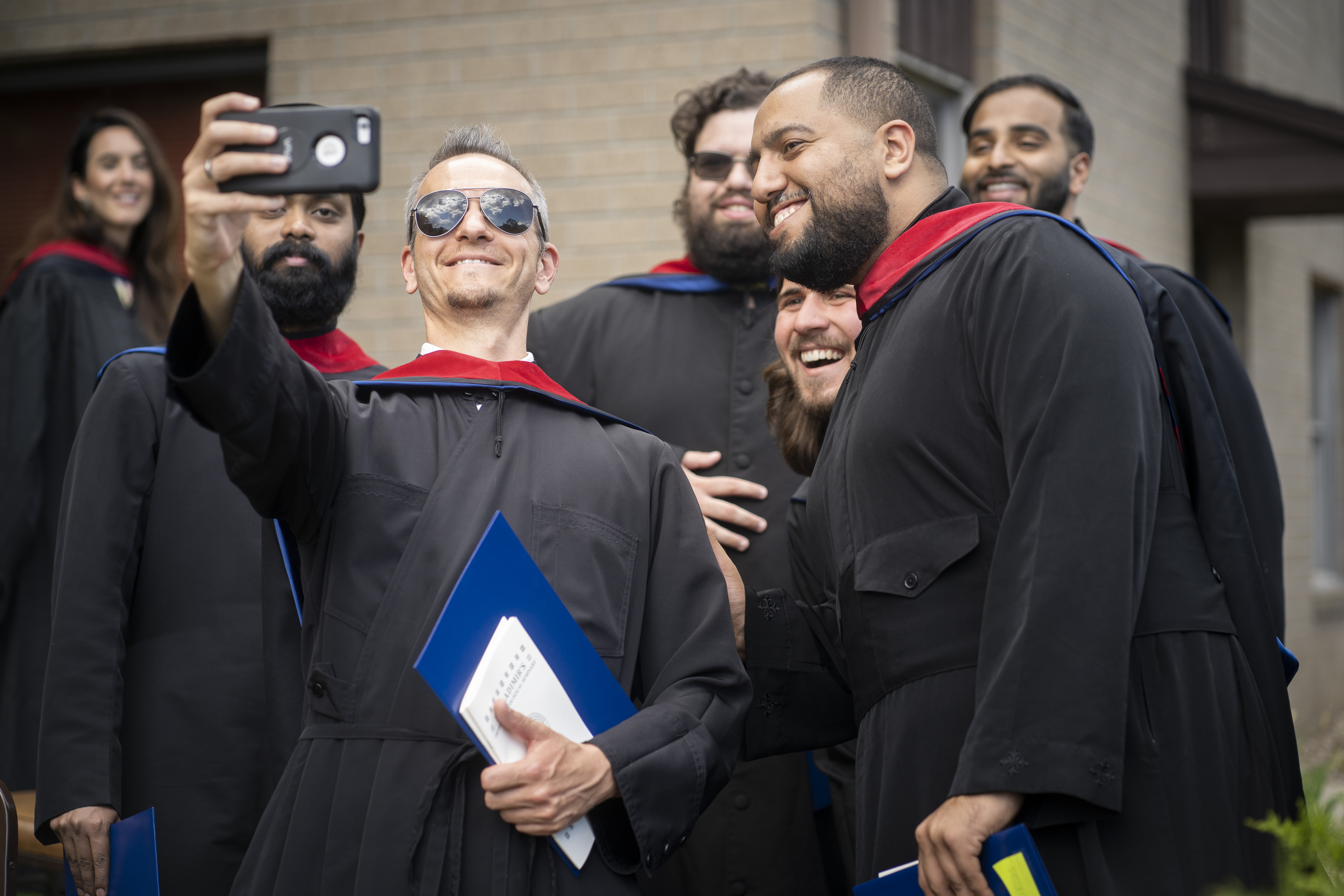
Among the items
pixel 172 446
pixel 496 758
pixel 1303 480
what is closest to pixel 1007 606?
pixel 496 758

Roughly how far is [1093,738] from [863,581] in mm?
497

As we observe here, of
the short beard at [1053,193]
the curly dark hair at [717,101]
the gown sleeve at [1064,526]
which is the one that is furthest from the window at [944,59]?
the gown sleeve at [1064,526]

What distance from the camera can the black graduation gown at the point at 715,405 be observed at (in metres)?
3.23

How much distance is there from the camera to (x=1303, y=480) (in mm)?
9781

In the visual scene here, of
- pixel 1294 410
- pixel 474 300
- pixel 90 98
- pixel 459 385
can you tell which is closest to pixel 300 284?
pixel 474 300

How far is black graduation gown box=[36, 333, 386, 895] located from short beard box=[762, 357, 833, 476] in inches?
49.4

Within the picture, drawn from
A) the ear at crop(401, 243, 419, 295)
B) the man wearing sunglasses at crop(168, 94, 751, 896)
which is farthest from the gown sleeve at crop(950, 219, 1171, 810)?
the ear at crop(401, 243, 419, 295)

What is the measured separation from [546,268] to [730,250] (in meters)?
1.07

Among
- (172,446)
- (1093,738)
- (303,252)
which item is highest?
(303,252)

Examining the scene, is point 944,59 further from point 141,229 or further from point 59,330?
point 59,330

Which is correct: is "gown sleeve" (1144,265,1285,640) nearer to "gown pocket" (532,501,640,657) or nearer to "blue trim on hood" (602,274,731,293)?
"blue trim on hood" (602,274,731,293)

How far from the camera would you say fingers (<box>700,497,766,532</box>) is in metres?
3.32

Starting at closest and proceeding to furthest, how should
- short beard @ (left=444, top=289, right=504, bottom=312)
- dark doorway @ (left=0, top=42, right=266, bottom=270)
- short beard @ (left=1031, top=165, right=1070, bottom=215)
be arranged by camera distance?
1. short beard @ (left=444, top=289, right=504, bottom=312)
2. short beard @ (left=1031, top=165, right=1070, bottom=215)
3. dark doorway @ (left=0, top=42, right=266, bottom=270)

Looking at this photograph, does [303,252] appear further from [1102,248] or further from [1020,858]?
[1020,858]
